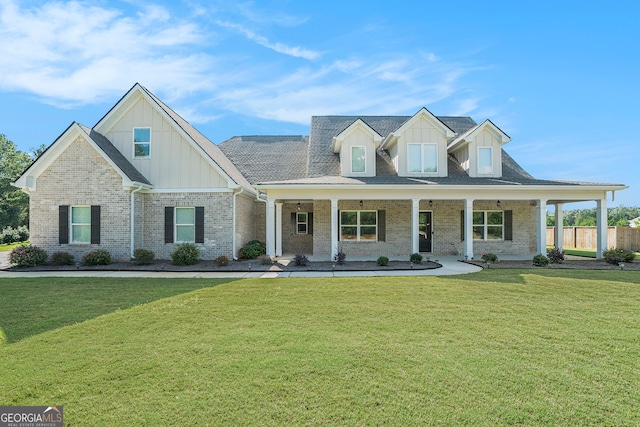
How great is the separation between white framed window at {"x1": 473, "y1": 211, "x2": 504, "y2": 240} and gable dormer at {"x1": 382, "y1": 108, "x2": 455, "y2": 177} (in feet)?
10.9

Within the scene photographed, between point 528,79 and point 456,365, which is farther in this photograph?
point 528,79

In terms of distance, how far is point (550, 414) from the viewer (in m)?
3.02

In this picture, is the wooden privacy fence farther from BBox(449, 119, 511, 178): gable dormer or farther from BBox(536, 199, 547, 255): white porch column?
BBox(449, 119, 511, 178): gable dormer

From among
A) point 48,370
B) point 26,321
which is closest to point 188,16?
point 26,321

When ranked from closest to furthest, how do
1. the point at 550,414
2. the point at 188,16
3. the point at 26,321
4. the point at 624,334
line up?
the point at 550,414 < the point at 624,334 < the point at 26,321 < the point at 188,16

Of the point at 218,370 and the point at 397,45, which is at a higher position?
the point at 397,45

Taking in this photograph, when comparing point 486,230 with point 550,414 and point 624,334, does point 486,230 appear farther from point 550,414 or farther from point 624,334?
point 550,414

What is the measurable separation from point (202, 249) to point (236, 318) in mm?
8743

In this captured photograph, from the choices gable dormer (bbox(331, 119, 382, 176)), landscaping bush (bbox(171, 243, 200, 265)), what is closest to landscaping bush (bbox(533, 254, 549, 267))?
gable dormer (bbox(331, 119, 382, 176))

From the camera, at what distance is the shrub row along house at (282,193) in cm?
1321

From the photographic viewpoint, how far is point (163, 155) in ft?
46.5

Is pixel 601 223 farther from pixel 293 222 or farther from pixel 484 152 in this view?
pixel 293 222

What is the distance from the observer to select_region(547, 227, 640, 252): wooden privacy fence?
20.4 metres

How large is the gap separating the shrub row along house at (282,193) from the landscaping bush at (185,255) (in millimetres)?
901
